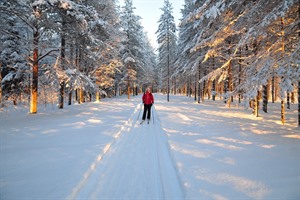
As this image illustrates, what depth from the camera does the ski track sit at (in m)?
3.13

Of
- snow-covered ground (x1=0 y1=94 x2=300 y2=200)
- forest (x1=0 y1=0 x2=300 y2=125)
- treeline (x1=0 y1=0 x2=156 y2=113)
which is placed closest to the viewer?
snow-covered ground (x1=0 y1=94 x2=300 y2=200)

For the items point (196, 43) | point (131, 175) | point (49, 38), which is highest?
point (49, 38)

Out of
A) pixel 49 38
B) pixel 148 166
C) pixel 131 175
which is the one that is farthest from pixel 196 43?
pixel 131 175

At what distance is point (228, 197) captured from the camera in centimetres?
295

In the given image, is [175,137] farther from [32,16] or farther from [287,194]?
[32,16]

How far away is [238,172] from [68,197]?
3427mm

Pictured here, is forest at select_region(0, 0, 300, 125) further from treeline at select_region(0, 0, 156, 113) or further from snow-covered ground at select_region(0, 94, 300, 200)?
snow-covered ground at select_region(0, 94, 300, 200)

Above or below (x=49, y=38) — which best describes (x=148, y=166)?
below

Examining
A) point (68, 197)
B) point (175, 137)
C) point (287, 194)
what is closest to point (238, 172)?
point (287, 194)

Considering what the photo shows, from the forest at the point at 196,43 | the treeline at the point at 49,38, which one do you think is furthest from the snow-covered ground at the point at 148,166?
the treeline at the point at 49,38

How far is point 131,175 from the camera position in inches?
148

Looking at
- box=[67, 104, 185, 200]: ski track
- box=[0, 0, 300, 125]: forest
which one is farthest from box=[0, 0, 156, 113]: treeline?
box=[67, 104, 185, 200]: ski track

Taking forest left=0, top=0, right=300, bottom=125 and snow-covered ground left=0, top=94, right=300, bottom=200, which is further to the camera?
forest left=0, top=0, right=300, bottom=125

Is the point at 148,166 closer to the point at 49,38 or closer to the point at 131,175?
the point at 131,175
